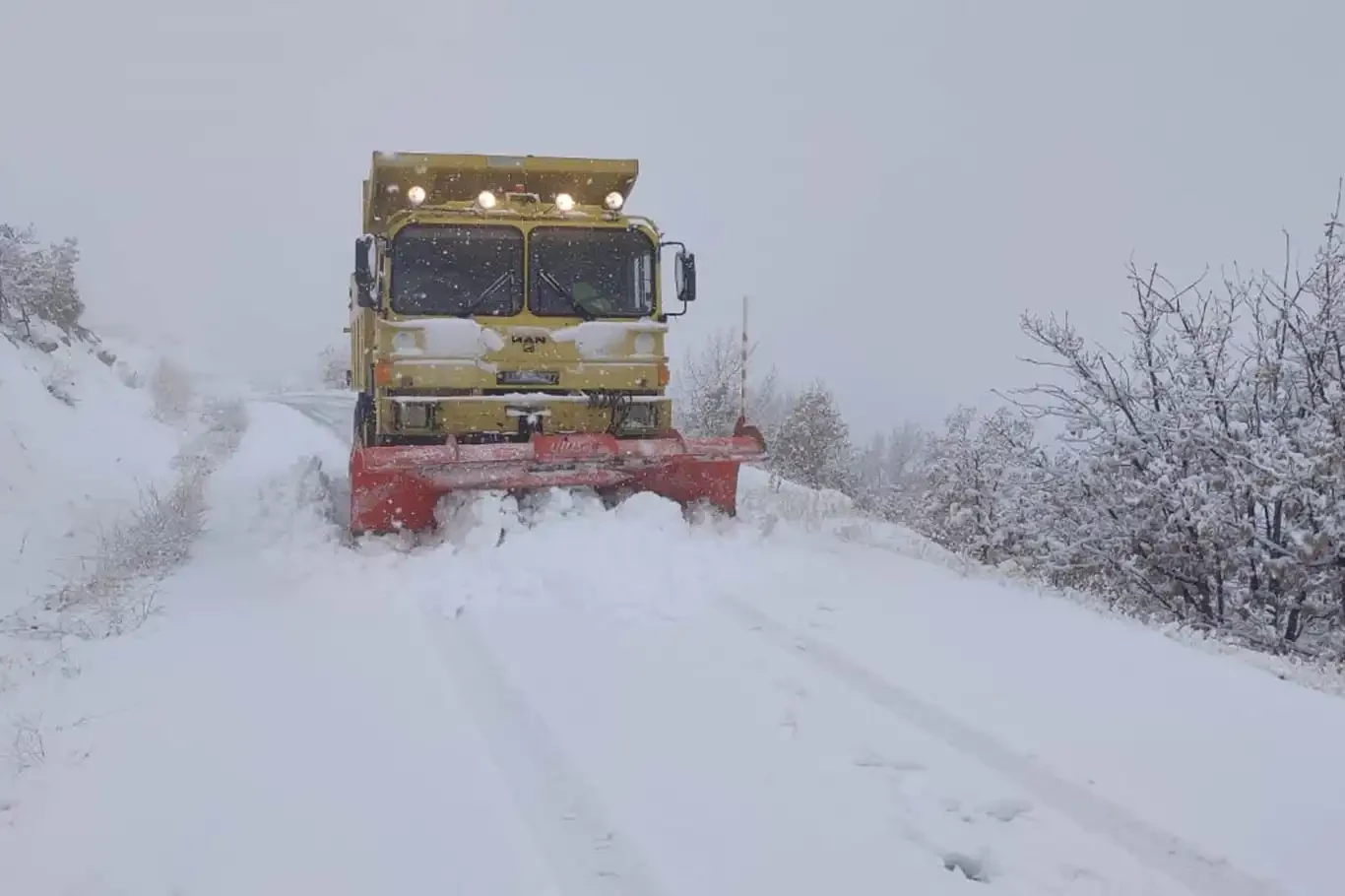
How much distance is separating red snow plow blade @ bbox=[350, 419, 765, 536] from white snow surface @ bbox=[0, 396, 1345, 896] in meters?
1.02

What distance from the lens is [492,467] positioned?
6469 millimetres

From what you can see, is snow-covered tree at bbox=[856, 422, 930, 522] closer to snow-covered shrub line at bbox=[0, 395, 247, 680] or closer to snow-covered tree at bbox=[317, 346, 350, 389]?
snow-covered shrub line at bbox=[0, 395, 247, 680]

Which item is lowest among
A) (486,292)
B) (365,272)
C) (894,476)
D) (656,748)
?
(894,476)

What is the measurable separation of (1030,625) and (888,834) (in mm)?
2434

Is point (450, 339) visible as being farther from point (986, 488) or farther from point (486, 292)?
point (986, 488)

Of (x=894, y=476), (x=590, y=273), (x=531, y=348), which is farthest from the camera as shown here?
(x=894, y=476)

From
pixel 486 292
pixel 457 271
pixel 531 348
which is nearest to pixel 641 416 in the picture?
pixel 531 348

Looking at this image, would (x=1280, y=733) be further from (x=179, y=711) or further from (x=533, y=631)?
(x=179, y=711)

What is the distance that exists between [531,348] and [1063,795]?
5441mm

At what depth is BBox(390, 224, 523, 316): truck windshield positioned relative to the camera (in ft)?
24.1

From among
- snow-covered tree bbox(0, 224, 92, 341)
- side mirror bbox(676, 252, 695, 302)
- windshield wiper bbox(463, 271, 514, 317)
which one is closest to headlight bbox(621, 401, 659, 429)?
side mirror bbox(676, 252, 695, 302)

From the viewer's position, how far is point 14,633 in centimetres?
518

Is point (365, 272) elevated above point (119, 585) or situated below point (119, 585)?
above

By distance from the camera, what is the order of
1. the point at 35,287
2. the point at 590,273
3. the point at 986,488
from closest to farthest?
A: the point at 590,273 < the point at 35,287 < the point at 986,488
